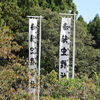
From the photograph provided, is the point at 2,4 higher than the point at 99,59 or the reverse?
higher

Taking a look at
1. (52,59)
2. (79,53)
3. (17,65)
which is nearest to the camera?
(17,65)

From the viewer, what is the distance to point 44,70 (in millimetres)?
17484

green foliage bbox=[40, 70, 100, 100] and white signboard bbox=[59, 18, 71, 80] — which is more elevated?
white signboard bbox=[59, 18, 71, 80]

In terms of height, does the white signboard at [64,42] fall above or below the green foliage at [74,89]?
above

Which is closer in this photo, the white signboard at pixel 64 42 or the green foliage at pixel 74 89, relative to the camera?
the green foliage at pixel 74 89

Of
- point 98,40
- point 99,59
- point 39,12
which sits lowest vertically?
point 99,59

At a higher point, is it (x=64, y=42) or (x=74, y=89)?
(x=64, y=42)

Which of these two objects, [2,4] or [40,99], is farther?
[2,4]

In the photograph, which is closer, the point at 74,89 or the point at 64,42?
the point at 74,89

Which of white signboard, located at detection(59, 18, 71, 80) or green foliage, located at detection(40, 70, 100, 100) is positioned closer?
green foliage, located at detection(40, 70, 100, 100)

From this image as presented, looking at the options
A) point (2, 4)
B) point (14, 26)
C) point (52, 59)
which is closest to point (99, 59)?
point (52, 59)

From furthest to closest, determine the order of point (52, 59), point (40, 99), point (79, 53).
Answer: point (79, 53) → point (52, 59) → point (40, 99)

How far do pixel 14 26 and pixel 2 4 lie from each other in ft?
6.75

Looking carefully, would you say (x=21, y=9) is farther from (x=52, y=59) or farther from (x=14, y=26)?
(x=52, y=59)
